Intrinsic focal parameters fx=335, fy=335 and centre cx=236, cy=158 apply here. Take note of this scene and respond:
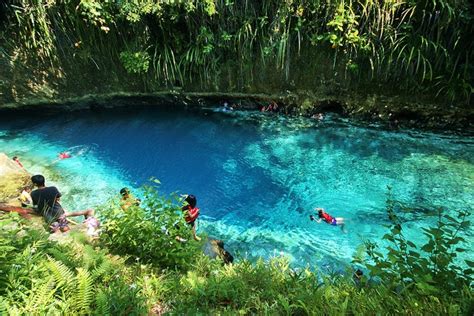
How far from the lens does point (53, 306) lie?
259 centimetres

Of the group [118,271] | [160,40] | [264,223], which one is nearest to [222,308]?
[118,271]

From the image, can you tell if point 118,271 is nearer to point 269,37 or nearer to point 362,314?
point 362,314

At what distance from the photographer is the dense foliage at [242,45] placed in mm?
9117

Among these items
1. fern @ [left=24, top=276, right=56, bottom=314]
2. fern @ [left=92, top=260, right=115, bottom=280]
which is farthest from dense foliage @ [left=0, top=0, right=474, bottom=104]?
fern @ [left=24, top=276, right=56, bottom=314]

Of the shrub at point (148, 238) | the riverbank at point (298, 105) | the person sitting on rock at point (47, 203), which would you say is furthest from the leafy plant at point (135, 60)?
the shrub at point (148, 238)

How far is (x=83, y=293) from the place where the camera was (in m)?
2.73

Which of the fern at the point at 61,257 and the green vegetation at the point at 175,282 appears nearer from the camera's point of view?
the green vegetation at the point at 175,282

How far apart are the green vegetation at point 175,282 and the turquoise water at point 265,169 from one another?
2.42m

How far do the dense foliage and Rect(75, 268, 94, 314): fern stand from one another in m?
8.90

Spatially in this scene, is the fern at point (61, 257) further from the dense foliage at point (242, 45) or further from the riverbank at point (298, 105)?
the riverbank at point (298, 105)

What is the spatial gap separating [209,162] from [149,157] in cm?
176

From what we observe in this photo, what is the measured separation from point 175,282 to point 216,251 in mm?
2048

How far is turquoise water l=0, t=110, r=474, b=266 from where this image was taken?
21.4ft

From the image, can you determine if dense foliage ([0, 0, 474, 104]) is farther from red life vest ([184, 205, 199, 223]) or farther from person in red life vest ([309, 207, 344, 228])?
red life vest ([184, 205, 199, 223])
